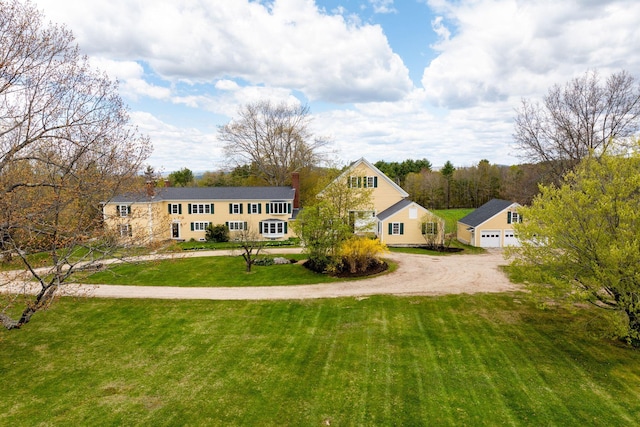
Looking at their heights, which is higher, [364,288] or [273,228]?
[273,228]

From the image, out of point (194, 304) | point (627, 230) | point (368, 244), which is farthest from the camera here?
point (368, 244)

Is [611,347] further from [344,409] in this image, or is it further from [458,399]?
[344,409]

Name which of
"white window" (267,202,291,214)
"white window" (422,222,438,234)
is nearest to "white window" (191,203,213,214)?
"white window" (267,202,291,214)

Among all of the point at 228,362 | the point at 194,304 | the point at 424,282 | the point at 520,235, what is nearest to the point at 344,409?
the point at 228,362

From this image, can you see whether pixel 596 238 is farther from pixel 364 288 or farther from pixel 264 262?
pixel 264 262

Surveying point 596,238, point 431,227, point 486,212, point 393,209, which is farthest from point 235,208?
point 596,238

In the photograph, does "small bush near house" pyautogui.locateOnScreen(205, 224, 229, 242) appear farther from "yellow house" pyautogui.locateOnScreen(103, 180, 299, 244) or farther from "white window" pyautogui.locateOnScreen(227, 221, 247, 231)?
"white window" pyautogui.locateOnScreen(227, 221, 247, 231)
